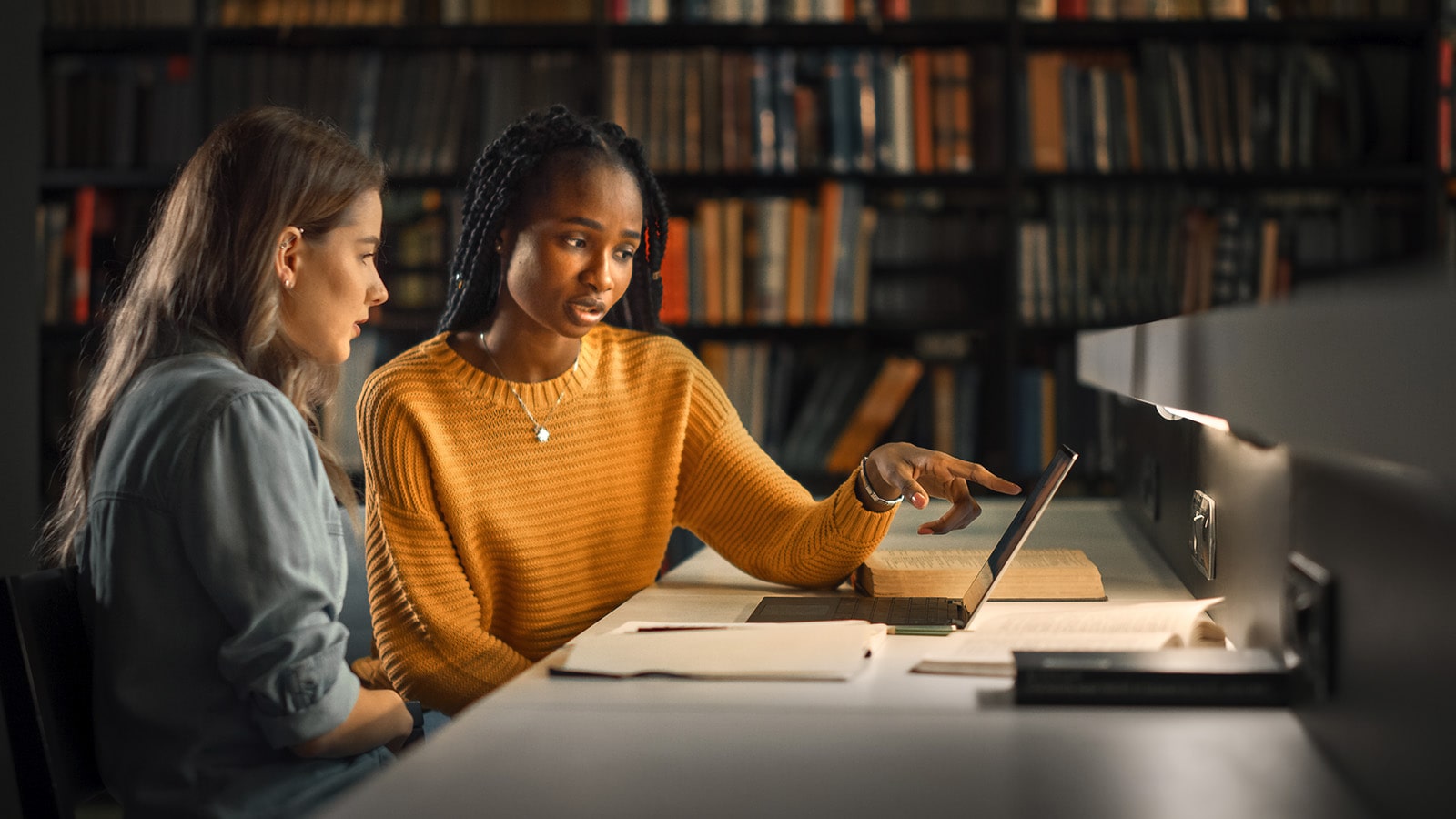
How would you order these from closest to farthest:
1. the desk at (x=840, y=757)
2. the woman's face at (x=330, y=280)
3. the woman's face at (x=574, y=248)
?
the desk at (x=840, y=757)
the woman's face at (x=330, y=280)
the woman's face at (x=574, y=248)

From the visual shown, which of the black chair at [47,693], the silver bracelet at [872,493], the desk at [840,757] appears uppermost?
the silver bracelet at [872,493]

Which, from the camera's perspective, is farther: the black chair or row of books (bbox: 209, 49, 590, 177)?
row of books (bbox: 209, 49, 590, 177)

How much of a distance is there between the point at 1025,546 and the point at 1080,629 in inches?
23.0

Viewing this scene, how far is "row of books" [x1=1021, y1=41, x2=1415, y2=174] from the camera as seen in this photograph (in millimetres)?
2666

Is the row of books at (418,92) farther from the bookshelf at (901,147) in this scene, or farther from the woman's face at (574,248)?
the woman's face at (574,248)

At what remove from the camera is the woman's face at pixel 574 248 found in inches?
54.4

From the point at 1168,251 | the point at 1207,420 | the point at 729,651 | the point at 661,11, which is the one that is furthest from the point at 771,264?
the point at 729,651

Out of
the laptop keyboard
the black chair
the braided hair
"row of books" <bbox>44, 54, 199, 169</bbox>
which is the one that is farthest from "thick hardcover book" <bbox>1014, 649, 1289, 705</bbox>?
"row of books" <bbox>44, 54, 199, 169</bbox>

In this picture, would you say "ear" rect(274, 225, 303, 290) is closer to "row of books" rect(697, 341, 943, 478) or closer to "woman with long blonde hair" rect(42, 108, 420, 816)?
"woman with long blonde hair" rect(42, 108, 420, 816)

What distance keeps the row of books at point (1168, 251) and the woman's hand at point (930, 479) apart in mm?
1555

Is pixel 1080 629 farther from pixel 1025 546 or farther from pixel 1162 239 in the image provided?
pixel 1162 239

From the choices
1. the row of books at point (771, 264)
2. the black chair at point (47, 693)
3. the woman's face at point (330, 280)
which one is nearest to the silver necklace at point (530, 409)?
the woman's face at point (330, 280)

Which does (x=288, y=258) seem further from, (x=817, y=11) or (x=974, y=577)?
(x=817, y=11)

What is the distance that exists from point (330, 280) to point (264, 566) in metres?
0.32
